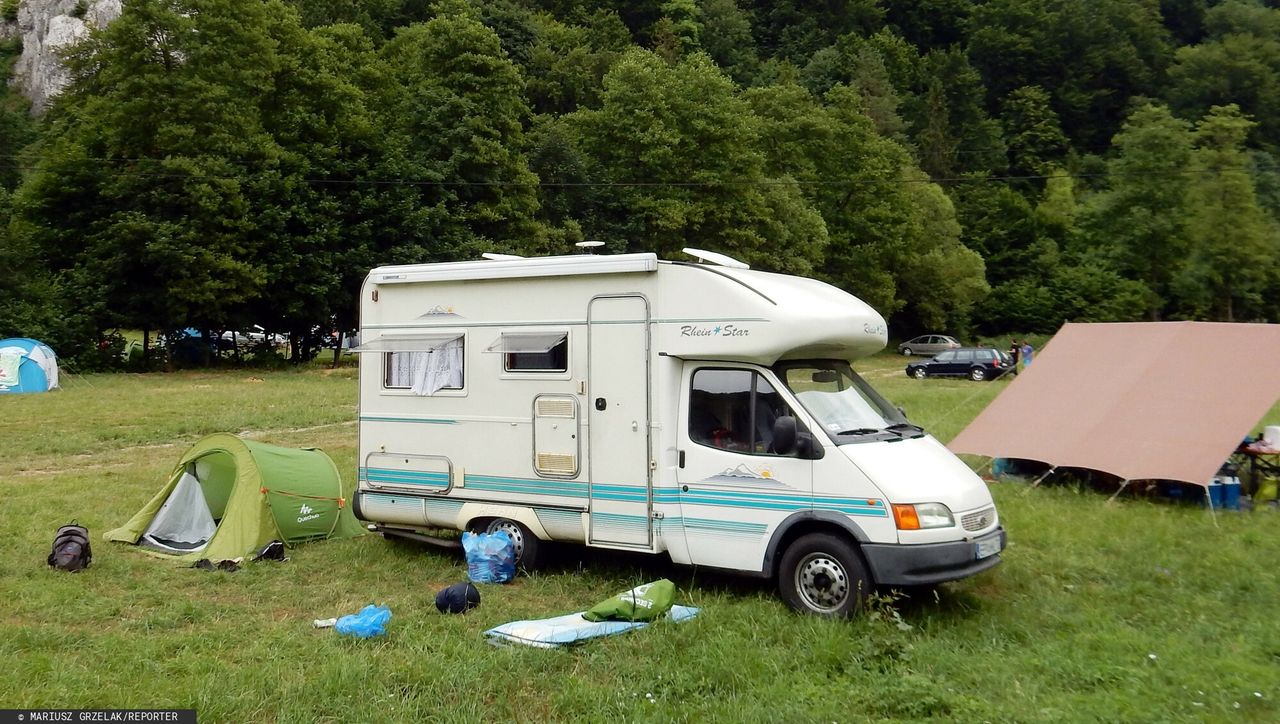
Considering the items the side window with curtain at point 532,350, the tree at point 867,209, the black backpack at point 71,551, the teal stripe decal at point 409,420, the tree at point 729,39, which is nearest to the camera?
the side window with curtain at point 532,350

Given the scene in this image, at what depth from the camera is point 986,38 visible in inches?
3388

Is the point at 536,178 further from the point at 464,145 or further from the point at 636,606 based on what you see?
the point at 636,606

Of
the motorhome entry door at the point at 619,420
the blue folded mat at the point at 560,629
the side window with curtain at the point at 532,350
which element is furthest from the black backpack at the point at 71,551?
the motorhome entry door at the point at 619,420

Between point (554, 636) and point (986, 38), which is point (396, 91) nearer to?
point (554, 636)

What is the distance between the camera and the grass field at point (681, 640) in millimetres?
→ 5320

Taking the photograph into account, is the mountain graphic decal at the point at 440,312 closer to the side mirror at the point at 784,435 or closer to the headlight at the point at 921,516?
the side mirror at the point at 784,435

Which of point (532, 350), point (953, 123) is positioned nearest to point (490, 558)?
point (532, 350)

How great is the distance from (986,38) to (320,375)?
238ft

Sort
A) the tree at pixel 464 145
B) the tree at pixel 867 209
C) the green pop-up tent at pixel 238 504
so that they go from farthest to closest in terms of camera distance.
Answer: the tree at pixel 867 209 → the tree at pixel 464 145 → the green pop-up tent at pixel 238 504

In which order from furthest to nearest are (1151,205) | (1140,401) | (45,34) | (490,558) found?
(45,34), (1151,205), (1140,401), (490,558)

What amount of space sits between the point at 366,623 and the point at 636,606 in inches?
71.5

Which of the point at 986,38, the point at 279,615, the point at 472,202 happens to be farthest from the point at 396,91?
the point at 986,38

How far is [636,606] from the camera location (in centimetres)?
673

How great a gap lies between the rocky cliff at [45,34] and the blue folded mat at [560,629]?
69.2 meters
